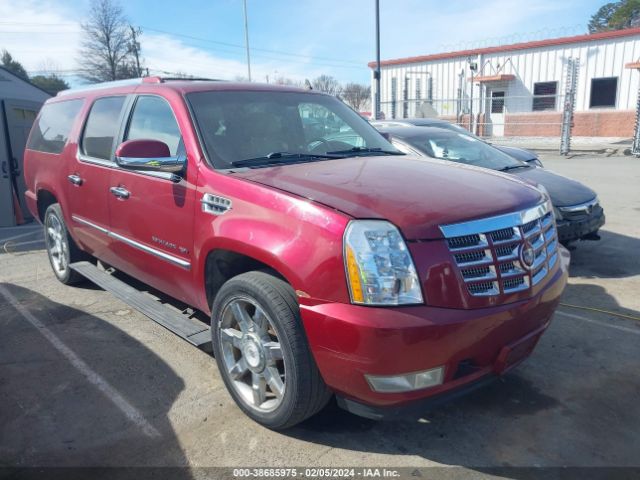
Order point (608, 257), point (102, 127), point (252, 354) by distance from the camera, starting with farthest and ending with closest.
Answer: point (608, 257) → point (102, 127) → point (252, 354)

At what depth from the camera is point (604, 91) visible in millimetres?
24359

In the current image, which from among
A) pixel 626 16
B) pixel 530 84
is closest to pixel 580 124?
pixel 530 84

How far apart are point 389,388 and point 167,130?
2365 mm

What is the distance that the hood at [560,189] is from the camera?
224 inches

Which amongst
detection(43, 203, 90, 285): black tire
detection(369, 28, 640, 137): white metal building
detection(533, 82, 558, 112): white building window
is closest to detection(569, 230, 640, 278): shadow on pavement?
detection(43, 203, 90, 285): black tire

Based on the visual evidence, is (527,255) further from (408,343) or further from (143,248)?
(143,248)

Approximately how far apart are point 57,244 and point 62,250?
0.16 meters

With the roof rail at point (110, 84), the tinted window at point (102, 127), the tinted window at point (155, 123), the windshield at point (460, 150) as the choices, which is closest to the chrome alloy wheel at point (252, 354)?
the tinted window at point (155, 123)

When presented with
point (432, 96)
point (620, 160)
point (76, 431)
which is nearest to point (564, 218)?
point (76, 431)

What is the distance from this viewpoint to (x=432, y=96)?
2952 cm

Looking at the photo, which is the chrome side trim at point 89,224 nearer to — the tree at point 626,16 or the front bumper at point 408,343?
the front bumper at point 408,343

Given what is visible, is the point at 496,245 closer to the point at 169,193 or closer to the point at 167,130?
the point at 169,193

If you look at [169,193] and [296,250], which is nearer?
[296,250]

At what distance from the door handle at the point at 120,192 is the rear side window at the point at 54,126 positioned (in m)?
1.34
